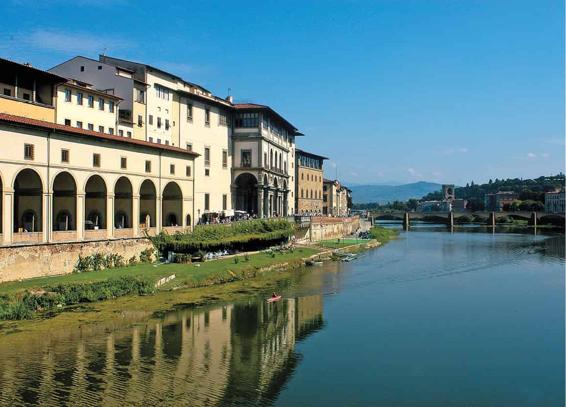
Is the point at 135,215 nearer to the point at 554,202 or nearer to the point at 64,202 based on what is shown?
the point at 64,202

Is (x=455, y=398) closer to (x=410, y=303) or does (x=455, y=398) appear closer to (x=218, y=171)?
(x=410, y=303)

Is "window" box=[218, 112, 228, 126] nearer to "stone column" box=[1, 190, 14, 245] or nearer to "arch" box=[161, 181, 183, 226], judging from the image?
"arch" box=[161, 181, 183, 226]

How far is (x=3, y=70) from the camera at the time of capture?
35.5 m

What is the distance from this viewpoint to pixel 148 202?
48438 millimetres

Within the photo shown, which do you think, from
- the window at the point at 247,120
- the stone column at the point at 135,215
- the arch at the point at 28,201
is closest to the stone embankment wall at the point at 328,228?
the window at the point at 247,120

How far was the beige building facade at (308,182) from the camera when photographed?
103 m

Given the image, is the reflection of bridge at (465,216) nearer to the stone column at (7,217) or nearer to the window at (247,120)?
the window at (247,120)

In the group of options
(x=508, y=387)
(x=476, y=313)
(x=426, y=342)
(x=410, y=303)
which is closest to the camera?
(x=508, y=387)

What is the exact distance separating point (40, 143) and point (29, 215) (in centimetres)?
636

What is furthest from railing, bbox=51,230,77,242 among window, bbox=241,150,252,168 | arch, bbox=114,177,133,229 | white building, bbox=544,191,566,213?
white building, bbox=544,191,566,213

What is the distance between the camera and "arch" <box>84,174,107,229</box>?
4175cm

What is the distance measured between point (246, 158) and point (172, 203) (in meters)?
20.2

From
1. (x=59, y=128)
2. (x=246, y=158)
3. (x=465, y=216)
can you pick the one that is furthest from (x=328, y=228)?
(x=465, y=216)

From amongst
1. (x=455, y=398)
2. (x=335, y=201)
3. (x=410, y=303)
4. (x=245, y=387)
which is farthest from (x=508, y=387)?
(x=335, y=201)
